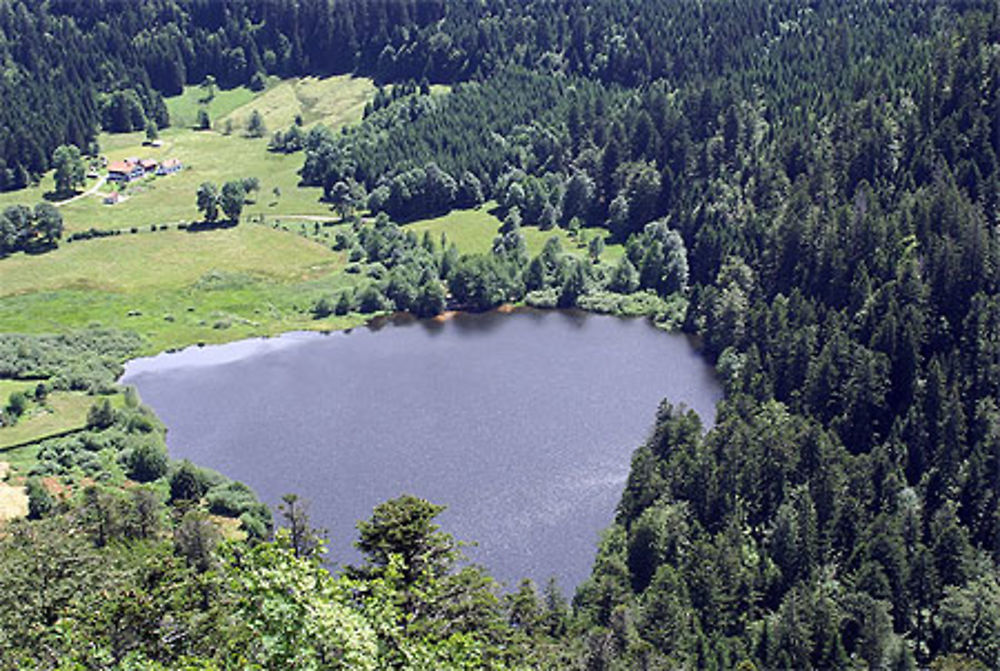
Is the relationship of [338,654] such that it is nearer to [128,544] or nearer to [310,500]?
[128,544]

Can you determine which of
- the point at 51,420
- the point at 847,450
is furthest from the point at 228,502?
the point at 847,450

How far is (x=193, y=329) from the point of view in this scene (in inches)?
7569

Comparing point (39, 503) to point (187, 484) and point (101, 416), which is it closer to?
point (187, 484)

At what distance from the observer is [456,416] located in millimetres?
154625

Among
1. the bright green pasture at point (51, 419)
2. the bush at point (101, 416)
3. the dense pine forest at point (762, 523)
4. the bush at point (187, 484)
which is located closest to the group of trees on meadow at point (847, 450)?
the dense pine forest at point (762, 523)

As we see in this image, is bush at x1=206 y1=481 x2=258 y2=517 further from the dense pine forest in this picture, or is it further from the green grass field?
the green grass field

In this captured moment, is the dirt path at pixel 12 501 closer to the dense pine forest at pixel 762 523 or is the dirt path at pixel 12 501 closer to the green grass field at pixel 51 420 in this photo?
the dense pine forest at pixel 762 523

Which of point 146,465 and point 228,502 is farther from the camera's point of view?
point 146,465

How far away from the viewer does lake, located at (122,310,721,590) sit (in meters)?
129

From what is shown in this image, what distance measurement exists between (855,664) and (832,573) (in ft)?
43.5

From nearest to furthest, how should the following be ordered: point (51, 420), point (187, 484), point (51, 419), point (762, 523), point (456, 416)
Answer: point (762, 523) → point (187, 484) → point (51, 420) → point (51, 419) → point (456, 416)

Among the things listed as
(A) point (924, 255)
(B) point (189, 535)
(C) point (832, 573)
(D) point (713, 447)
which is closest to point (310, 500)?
(B) point (189, 535)

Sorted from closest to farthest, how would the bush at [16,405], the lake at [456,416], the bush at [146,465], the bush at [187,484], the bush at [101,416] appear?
the lake at [456,416]
the bush at [187,484]
the bush at [146,465]
the bush at [101,416]
the bush at [16,405]

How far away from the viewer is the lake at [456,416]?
422ft
